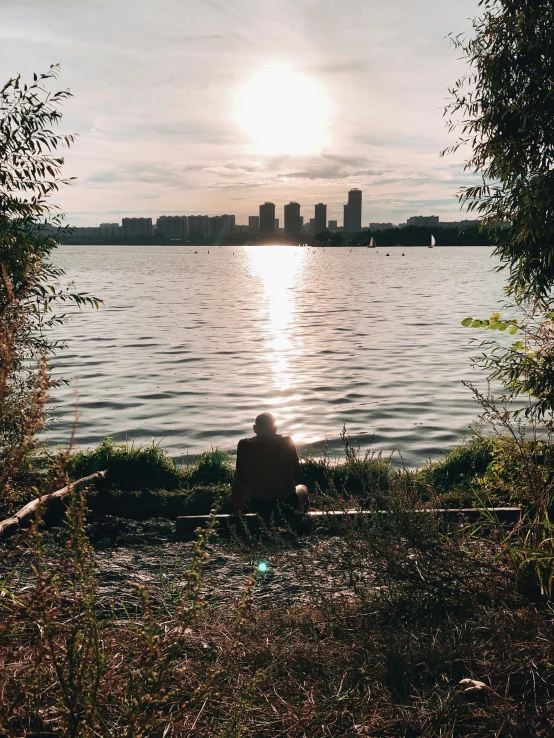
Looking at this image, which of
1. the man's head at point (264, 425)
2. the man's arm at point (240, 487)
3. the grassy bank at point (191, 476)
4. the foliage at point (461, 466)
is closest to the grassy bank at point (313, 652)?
the man's arm at point (240, 487)

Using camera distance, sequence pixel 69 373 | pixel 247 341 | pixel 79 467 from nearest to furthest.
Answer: pixel 79 467
pixel 69 373
pixel 247 341

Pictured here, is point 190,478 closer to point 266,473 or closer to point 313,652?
point 266,473

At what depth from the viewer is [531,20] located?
746 centimetres

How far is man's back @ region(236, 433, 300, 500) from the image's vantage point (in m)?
7.64

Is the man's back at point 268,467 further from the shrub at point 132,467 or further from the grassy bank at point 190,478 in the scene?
the shrub at point 132,467

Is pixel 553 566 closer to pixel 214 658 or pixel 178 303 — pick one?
pixel 214 658

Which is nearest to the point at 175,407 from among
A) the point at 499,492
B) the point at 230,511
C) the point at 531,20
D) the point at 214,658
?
the point at 230,511

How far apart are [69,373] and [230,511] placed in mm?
14048

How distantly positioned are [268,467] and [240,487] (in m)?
0.47

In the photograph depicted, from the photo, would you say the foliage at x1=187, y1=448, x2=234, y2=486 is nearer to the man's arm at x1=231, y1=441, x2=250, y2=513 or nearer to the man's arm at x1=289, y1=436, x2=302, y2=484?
the man's arm at x1=231, y1=441, x2=250, y2=513

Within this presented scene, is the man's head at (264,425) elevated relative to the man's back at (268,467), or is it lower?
elevated

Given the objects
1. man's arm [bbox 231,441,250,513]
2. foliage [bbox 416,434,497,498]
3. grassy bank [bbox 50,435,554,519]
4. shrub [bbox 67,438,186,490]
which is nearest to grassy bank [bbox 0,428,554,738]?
man's arm [bbox 231,441,250,513]

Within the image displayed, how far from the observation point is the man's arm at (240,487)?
7.78 m

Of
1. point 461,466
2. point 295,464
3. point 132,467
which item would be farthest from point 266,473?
point 461,466
